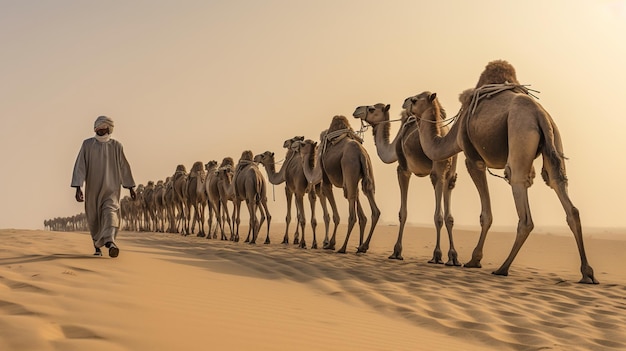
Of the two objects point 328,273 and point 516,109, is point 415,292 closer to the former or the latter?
point 328,273

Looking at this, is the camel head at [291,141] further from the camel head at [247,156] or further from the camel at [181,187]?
the camel at [181,187]

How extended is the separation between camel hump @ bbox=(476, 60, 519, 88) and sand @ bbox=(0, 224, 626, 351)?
333 cm

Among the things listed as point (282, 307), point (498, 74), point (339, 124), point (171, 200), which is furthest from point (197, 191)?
point (282, 307)

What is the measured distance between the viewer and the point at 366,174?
12.0 meters

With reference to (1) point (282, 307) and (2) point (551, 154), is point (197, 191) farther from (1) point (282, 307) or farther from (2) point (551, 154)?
(1) point (282, 307)

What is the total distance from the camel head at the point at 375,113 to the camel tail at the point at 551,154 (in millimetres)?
4591

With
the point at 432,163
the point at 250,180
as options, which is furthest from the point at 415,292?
the point at 250,180

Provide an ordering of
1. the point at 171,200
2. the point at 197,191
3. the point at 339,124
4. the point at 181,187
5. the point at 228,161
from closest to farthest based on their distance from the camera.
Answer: the point at 339,124
the point at 228,161
the point at 197,191
the point at 181,187
the point at 171,200

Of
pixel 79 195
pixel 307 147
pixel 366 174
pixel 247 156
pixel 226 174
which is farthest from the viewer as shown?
→ pixel 226 174

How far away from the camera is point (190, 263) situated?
760 cm

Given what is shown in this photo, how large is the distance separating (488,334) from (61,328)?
3.17 metres

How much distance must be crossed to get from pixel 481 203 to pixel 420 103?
2198mm

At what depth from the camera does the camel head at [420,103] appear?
10039 mm

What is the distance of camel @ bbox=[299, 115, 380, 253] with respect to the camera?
12000 mm
